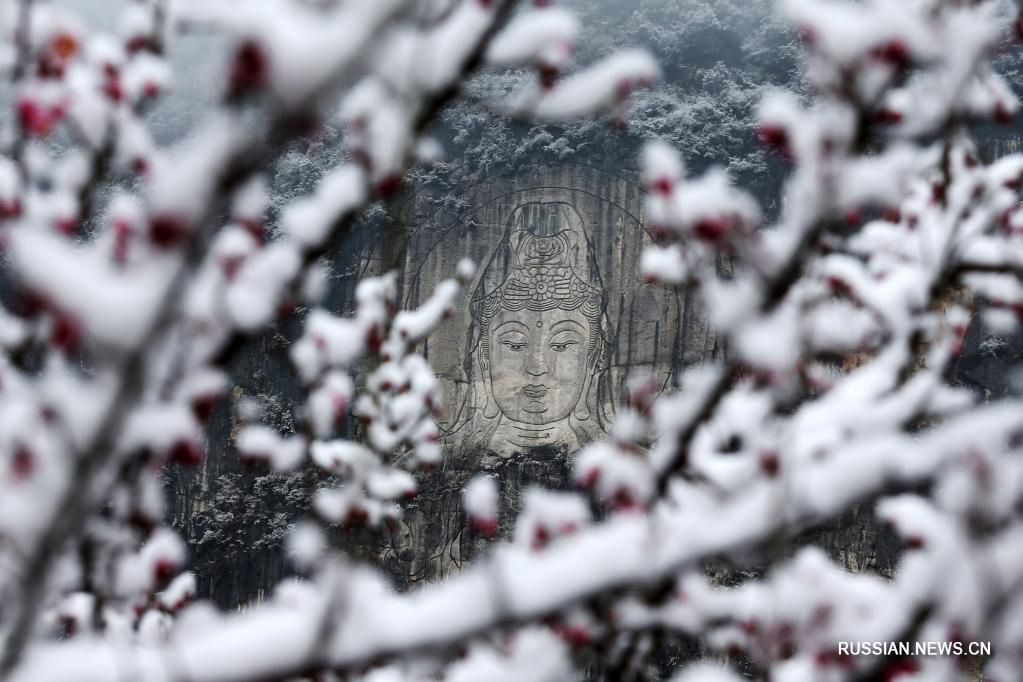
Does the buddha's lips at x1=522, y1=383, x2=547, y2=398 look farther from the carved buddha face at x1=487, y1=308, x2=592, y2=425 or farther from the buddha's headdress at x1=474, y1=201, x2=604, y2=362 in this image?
the buddha's headdress at x1=474, y1=201, x2=604, y2=362

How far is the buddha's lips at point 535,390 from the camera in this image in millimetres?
8250

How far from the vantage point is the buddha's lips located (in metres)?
8.25

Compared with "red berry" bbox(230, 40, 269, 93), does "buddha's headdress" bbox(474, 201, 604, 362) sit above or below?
above

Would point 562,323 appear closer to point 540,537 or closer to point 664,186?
point 540,537

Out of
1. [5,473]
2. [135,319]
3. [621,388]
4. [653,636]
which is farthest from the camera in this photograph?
[621,388]

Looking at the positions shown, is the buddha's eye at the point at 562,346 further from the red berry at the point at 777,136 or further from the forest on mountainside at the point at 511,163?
the red berry at the point at 777,136

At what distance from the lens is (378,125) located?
0.95 meters

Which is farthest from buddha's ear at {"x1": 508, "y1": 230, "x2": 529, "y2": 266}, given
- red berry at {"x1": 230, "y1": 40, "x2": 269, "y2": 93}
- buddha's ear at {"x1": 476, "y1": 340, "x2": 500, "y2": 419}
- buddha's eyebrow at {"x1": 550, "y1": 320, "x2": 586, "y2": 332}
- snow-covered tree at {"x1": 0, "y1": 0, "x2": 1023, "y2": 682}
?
red berry at {"x1": 230, "y1": 40, "x2": 269, "y2": 93}

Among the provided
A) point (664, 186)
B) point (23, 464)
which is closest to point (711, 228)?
point (664, 186)

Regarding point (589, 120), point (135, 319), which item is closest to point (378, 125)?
point (135, 319)

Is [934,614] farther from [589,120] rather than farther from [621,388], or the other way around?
[589,120]

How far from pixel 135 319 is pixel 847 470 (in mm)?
689

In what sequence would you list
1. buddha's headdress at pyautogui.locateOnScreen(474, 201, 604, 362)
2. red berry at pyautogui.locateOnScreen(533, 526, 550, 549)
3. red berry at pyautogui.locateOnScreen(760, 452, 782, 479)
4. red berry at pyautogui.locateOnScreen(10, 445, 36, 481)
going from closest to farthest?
red berry at pyautogui.locateOnScreen(10, 445, 36, 481) → red berry at pyautogui.locateOnScreen(760, 452, 782, 479) → red berry at pyautogui.locateOnScreen(533, 526, 550, 549) → buddha's headdress at pyautogui.locateOnScreen(474, 201, 604, 362)

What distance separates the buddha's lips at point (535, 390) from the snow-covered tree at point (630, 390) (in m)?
6.75
